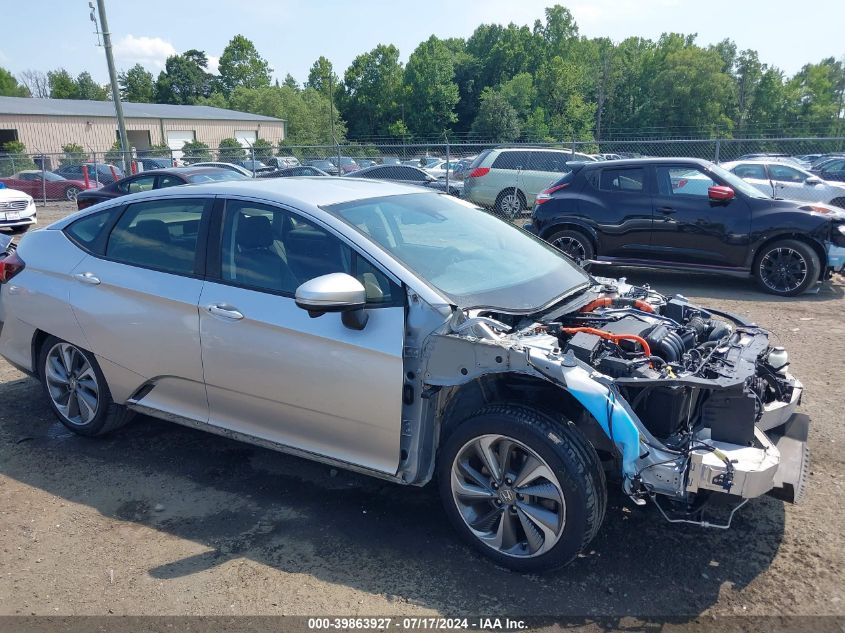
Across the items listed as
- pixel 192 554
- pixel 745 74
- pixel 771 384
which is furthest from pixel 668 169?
pixel 745 74

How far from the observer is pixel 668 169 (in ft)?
→ 30.1

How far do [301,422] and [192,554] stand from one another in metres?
0.81

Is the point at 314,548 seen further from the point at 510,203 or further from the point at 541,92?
the point at 541,92

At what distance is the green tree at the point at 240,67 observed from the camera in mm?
102125

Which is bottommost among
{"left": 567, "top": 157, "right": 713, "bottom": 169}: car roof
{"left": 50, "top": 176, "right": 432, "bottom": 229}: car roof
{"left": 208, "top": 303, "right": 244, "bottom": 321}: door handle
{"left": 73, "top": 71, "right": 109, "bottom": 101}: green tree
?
{"left": 73, "top": 71, "right": 109, "bottom": 101}: green tree

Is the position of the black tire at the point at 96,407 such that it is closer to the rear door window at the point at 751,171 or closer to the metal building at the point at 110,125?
the rear door window at the point at 751,171

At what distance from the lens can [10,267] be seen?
475 centimetres

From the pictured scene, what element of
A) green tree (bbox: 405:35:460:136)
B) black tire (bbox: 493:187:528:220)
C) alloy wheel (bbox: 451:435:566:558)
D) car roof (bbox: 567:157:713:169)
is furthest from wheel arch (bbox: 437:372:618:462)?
green tree (bbox: 405:35:460:136)

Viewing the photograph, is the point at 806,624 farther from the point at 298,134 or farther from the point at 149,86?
the point at 149,86

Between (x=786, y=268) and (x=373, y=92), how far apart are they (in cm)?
7451

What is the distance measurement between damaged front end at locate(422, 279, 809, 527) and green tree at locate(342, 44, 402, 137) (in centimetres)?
7387

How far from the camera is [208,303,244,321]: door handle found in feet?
11.9

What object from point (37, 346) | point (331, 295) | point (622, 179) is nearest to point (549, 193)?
point (622, 179)

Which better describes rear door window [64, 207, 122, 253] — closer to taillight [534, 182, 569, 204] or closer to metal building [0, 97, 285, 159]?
taillight [534, 182, 569, 204]
